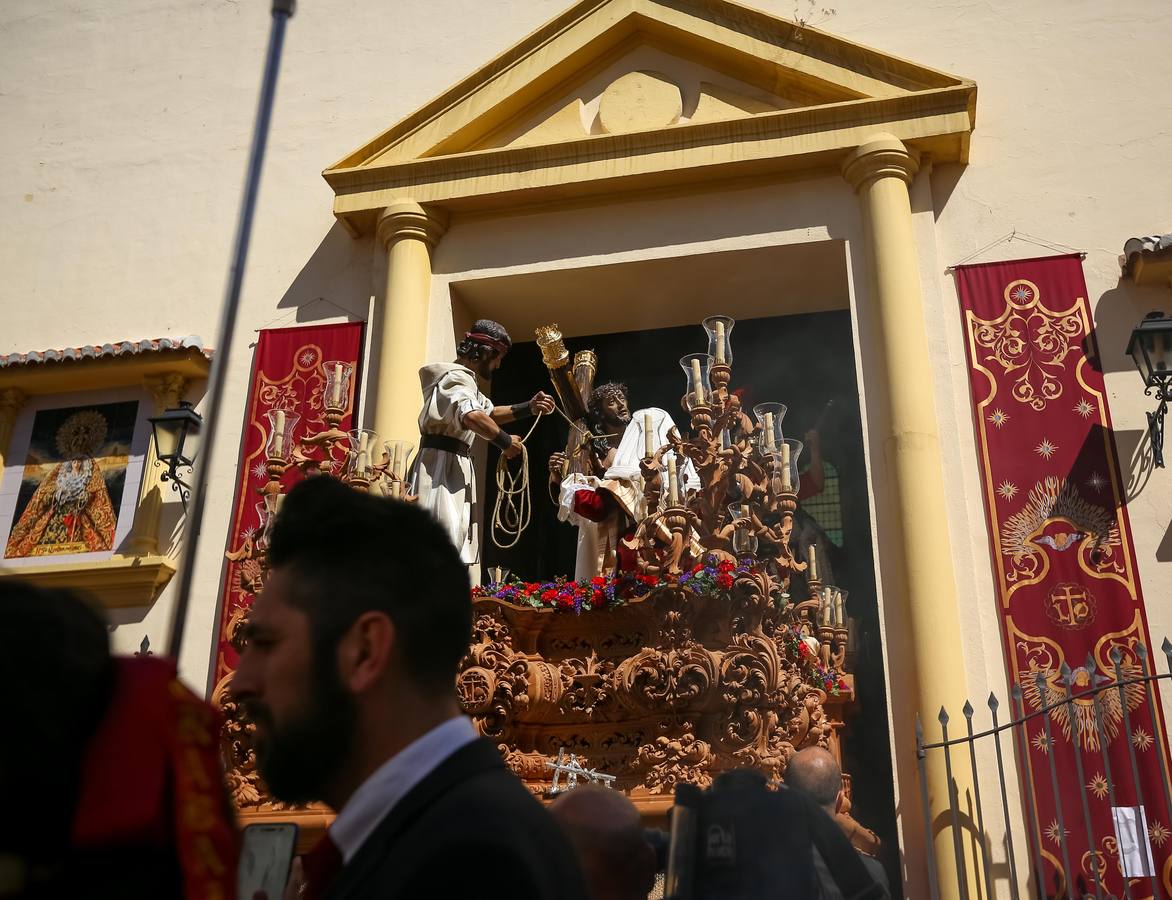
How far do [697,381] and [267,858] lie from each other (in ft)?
→ 18.2

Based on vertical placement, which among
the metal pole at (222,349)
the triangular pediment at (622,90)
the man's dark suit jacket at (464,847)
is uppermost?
the triangular pediment at (622,90)

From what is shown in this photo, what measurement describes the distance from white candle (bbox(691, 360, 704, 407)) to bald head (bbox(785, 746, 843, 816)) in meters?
3.24

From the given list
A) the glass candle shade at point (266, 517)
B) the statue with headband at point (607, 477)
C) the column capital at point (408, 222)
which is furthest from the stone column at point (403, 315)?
the statue with headband at point (607, 477)

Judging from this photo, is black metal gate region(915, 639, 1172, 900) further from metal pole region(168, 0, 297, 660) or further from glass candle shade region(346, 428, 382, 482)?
metal pole region(168, 0, 297, 660)

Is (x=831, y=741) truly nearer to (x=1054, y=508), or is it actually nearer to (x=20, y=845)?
(x=1054, y=508)

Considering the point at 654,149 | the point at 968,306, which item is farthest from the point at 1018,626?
the point at 654,149

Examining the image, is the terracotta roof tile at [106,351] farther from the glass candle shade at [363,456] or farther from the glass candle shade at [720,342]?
the glass candle shade at [720,342]

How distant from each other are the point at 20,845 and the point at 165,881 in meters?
0.21

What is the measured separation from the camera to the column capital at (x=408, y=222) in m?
10.1

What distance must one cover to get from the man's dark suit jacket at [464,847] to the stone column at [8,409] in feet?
32.6

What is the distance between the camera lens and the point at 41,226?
38.8 ft

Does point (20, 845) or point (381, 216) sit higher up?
point (381, 216)

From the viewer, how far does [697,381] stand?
313 inches

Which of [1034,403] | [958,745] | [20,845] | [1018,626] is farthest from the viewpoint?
[1034,403]
